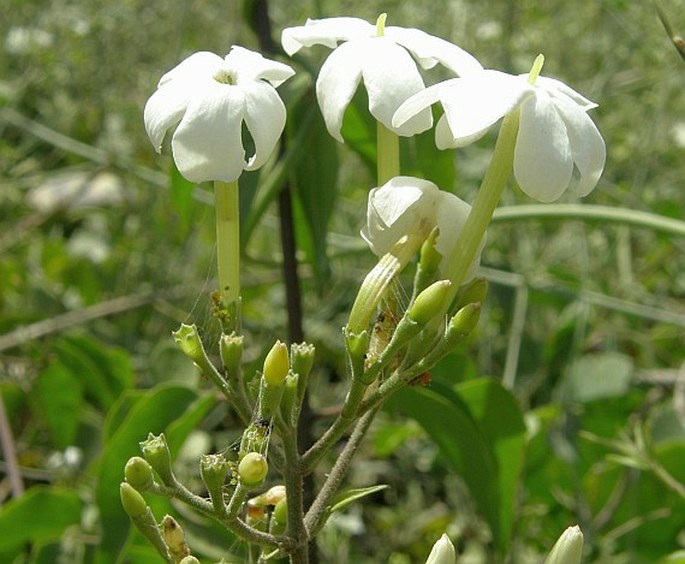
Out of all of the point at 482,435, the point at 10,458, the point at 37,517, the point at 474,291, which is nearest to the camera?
the point at 474,291

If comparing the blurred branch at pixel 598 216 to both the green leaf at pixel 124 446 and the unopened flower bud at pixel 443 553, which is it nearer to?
the green leaf at pixel 124 446

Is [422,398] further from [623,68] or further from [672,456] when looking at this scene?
[623,68]

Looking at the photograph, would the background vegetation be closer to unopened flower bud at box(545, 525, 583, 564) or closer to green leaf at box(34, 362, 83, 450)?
green leaf at box(34, 362, 83, 450)

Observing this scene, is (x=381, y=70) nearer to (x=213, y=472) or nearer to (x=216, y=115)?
(x=216, y=115)

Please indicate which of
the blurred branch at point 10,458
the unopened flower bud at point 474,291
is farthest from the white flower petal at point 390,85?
the blurred branch at point 10,458

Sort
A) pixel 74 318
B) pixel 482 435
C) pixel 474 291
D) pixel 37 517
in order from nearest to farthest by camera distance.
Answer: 1. pixel 474 291
2. pixel 482 435
3. pixel 37 517
4. pixel 74 318

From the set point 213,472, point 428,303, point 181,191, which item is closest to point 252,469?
point 213,472
